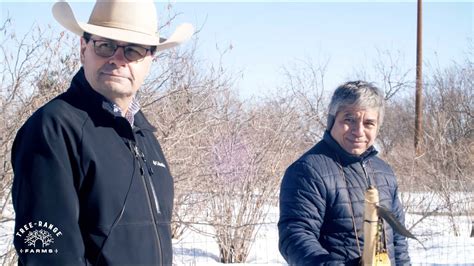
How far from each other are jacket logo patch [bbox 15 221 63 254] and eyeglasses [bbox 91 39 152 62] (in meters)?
0.70

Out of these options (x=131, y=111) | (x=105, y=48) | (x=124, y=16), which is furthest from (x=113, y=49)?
(x=131, y=111)

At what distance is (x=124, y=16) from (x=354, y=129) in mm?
1323

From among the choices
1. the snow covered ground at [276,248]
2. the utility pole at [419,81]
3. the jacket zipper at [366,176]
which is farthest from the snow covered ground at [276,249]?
the jacket zipper at [366,176]

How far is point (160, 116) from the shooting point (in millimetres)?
7438

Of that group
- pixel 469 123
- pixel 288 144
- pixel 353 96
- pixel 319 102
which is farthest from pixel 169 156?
pixel 469 123

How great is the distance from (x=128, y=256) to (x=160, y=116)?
531 centimetres

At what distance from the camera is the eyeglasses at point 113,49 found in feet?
7.98

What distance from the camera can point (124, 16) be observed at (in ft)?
8.21

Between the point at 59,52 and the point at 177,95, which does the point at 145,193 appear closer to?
the point at 59,52

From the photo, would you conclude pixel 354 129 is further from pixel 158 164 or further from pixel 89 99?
pixel 89 99

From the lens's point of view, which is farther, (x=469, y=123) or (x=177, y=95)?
(x=469, y=123)

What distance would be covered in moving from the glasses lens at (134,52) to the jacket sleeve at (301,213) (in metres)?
1.03

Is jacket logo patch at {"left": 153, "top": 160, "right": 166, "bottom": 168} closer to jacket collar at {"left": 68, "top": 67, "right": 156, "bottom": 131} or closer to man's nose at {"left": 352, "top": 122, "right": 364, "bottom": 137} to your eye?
jacket collar at {"left": 68, "top": 67, "right": 156, "bottom": 131}

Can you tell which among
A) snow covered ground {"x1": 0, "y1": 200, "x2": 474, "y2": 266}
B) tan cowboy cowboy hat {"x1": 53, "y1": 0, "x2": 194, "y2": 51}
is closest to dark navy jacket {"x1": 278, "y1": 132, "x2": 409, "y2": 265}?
tan cowboy cowboy hat {"x1": 53, "y1": 0, "x2": 194, "y2": 51}
